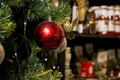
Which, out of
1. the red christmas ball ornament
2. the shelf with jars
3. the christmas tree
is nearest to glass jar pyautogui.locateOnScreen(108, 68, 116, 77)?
the shelf with jars

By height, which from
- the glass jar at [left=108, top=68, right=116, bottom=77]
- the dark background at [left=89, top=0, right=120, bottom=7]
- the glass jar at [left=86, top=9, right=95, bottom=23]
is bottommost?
the glass jar at [left=108, top=68, right=116, bottom=77]

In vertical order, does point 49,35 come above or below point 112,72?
above

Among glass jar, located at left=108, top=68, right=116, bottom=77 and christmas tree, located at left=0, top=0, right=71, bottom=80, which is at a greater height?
christmas tree, located at left=0, top=0, right=71, bottom=80

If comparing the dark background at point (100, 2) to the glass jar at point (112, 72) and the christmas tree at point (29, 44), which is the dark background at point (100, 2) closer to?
the glass jar at point (112, 72)

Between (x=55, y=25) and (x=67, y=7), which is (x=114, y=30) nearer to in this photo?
(x=67, y=7)

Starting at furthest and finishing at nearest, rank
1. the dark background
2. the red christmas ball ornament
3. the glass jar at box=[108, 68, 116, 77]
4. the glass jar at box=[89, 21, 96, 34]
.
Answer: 1. the dark background
2. the glass jar at box=[108, 68, 116, 77]
3. the glass jar at box=[89, 21, 96, 34]
4. the red christmas ball ornament

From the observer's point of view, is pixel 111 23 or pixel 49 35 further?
pixel 111 23

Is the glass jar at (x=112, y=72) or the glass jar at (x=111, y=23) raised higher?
the glass jar at (x=111, y=23)

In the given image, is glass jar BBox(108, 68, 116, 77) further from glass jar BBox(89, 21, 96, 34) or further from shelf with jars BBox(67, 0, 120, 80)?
glass jar BBox(89, 21, 96, 34)

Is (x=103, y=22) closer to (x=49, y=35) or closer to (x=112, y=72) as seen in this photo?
(x=112, y=72)

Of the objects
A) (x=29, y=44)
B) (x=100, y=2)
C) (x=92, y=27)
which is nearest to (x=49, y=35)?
(x=29, y=44)

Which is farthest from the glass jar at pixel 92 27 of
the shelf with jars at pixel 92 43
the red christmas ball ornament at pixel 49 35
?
the red christmas ball ornament at pixel 49 35

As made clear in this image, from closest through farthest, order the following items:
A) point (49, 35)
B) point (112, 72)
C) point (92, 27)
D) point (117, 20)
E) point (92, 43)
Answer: point (49, 35) < point (92, 27) < point (117, 20) < point (112, 72) < point (92, 43)

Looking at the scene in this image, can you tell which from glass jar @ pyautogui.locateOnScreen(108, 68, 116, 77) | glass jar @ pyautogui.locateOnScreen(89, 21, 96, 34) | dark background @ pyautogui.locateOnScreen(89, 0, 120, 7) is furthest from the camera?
dark background @ pyautogui.locateOnScreen(89, 0, 120, 7)
